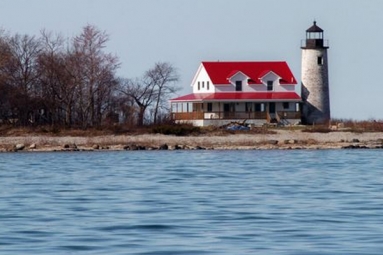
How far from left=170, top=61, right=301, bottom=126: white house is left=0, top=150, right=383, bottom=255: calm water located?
3039 cm

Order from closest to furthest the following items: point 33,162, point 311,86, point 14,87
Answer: point 33,162 < point 14,87 < point 311,86

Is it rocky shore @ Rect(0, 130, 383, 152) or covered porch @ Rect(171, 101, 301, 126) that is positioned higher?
covered porch @ Rect(171, 101, 301, 126)

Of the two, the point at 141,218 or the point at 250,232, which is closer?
the point at 250,232

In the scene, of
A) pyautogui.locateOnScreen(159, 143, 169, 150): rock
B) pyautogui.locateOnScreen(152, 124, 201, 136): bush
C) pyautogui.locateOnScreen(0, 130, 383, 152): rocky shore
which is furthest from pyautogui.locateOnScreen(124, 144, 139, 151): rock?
pyautogui.locateOnScreen(152, 124, 201, 136): bush

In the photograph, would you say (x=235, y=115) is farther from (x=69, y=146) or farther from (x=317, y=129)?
(x=69, y=146)

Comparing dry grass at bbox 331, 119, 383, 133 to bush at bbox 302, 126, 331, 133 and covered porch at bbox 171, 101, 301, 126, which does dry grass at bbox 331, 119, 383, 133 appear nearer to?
bush at bbox 302, 126, 331, 133

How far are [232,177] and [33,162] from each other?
14.7 meters

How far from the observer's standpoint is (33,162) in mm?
52344

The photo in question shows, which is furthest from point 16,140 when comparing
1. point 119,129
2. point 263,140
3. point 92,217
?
point 92,217

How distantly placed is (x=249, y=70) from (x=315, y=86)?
511 cm

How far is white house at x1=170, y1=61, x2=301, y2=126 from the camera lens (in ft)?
262

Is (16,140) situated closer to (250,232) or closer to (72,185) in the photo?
(72,185)

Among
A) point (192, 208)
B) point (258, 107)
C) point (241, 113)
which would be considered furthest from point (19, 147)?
point (192, 208)

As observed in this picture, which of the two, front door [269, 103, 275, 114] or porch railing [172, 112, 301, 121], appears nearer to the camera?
porch railing [172, 112, 301, 121]
